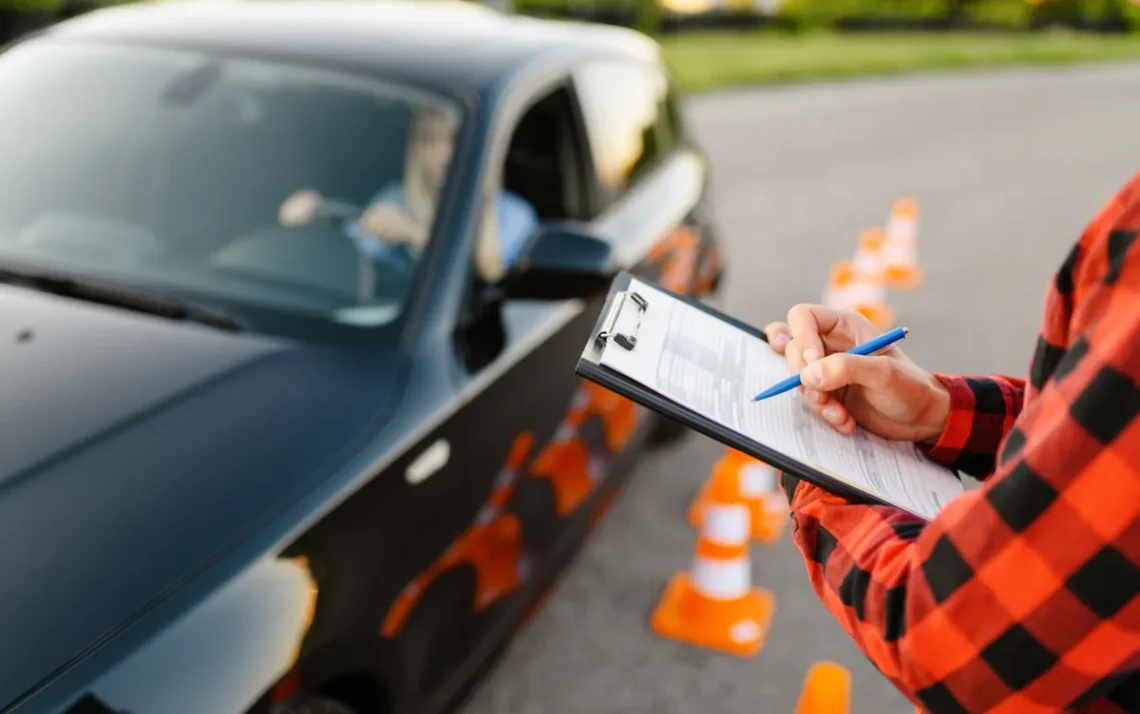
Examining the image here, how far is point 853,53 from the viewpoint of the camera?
20344mm

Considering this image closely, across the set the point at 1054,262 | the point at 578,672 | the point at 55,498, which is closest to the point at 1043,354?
the point at 55,498

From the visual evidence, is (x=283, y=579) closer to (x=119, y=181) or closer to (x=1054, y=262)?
(x=119, y=181)

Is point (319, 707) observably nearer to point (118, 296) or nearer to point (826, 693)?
point (826, 693)

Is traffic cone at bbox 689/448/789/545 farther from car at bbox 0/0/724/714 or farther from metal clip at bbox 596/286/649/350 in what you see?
metal clip at bbox 596/286/649/350

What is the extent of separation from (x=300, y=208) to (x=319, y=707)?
136 centimetres

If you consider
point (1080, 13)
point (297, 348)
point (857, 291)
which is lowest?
point (1080, 13)

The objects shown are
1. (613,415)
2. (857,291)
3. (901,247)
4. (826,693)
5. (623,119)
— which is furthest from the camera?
(901,247)

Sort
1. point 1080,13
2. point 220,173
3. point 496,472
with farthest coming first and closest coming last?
point 1080,13, point 220,173, point 496,472

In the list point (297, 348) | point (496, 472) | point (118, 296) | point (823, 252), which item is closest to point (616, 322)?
point (297, 348)

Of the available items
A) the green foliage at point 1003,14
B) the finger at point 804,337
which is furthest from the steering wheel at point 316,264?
the green foliage at point 1003,14

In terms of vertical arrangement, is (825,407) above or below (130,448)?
above

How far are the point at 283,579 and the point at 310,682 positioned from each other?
188 mm

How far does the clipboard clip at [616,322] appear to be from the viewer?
1.27 metres

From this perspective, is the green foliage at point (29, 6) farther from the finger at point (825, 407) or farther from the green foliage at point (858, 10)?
the green foliage at point (858, 10)
